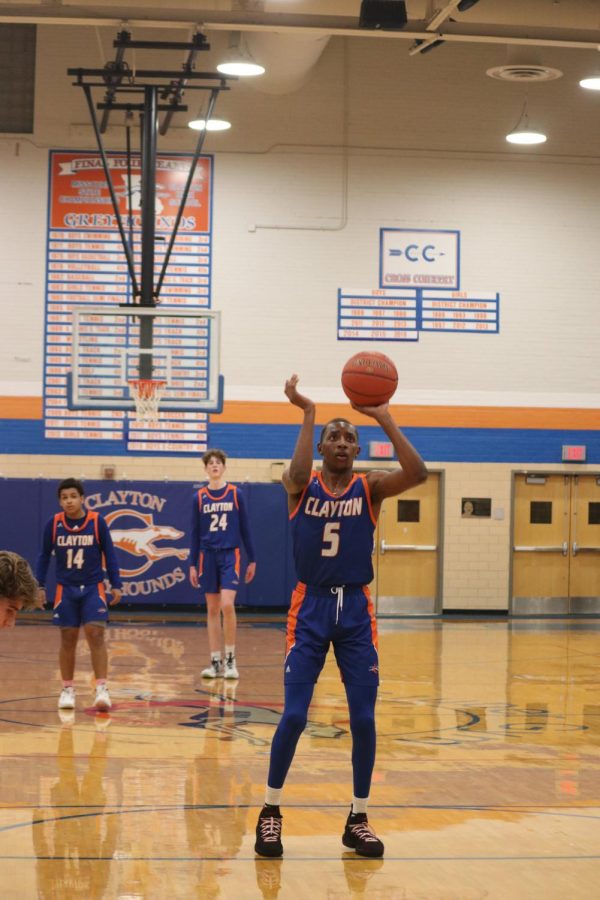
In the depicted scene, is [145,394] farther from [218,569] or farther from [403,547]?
[403,547]

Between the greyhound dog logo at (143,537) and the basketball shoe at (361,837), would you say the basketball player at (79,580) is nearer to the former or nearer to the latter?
the basketball shoe at (361,837)

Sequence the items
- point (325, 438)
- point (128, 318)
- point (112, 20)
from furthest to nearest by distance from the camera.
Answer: point (128, 318)
point (112, 20)
point (325, 438)

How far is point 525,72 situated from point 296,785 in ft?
33.5

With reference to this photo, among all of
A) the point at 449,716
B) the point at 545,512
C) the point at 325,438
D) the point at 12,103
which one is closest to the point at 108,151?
the point at 12,103

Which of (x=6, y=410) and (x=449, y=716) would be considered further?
(x=6, y=410)

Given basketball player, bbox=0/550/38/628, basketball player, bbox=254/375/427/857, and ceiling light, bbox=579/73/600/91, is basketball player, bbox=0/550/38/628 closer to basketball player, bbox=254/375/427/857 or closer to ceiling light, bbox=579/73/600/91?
basketball player, bbox=254/375/427/857

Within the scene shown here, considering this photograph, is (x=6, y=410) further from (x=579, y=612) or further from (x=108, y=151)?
(x=579, y=612)

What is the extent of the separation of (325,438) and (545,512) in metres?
12.2

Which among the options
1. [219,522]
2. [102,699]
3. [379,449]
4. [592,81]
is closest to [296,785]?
[102,699]

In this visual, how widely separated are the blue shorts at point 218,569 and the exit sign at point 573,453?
8046 millimetres

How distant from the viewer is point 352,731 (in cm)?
579

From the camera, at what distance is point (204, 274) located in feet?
55.9

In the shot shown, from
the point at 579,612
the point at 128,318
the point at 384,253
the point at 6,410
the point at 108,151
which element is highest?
the point at 108,151

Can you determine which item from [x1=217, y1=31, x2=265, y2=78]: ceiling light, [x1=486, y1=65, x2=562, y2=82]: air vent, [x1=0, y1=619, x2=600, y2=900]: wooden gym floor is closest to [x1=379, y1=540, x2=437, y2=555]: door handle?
[x1=0, y1=619, x2=600, y2=900]: wooden gym floor
